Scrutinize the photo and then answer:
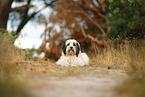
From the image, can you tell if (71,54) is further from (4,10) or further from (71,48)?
(4,10)

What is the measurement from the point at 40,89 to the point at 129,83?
1.39 m

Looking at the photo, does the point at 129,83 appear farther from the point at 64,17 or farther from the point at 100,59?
the point at 64,17

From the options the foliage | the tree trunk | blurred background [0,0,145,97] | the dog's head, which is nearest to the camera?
blurred background [0,0,145,97]

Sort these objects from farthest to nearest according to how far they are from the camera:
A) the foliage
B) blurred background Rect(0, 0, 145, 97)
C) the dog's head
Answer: the foliage < the dog's head < blurred background Rect(0, 0, 145, 97)

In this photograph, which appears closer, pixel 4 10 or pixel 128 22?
pixel 128 22

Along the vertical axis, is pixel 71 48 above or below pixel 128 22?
below

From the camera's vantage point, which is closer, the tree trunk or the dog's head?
the dog's head

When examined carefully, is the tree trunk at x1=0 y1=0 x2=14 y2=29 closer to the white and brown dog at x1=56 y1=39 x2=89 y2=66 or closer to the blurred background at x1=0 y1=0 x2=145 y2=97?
the blurred background at x1=0 y1=0 x2=145 y2=97

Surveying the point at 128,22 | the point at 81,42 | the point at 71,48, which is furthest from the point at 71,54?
the point at 81,42

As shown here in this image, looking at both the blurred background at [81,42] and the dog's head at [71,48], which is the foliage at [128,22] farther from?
the dog's head at [71,48]

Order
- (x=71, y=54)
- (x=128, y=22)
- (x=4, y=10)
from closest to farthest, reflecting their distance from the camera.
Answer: (x=71, y=54), (x=128, y=22), (x=4, y=10)

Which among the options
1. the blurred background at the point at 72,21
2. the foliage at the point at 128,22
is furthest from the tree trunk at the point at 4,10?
the foliage at the point at 128,22

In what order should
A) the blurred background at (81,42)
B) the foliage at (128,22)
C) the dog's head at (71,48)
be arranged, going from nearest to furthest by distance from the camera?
the blurred background at (81,42), the dog's head at (71,48), the foliage at (128,22)

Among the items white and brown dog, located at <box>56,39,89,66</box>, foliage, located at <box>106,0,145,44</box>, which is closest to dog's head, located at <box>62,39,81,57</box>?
white and brown dog, located at <box>56,39,89,66</box>
